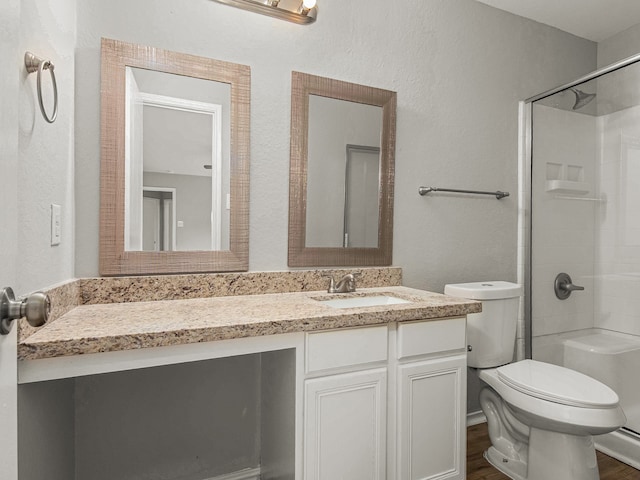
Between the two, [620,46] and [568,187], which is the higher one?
[620,46]

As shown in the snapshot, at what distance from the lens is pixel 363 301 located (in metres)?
1.77

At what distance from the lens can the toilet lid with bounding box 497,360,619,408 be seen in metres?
1.47

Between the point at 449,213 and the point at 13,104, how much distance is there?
6.54ft

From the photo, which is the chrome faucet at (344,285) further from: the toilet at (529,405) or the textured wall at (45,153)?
the textured wall at (45,153)

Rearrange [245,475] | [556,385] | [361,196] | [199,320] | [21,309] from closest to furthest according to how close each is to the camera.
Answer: [21,309] → [199,320] → [556,385] → [245,475] → [361,196]

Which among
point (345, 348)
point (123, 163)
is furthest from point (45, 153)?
point (345, 348)

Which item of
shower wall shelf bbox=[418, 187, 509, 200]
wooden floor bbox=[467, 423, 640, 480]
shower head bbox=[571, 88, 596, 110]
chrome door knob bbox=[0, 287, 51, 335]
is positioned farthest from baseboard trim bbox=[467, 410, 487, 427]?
chrome door knob bbox=[0, 287, 51, 335]

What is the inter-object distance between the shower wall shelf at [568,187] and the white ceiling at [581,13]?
1.04 meters

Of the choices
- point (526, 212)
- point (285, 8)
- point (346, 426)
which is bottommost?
point (346, 426)

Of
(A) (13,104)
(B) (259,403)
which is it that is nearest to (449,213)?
(B) (259,403)

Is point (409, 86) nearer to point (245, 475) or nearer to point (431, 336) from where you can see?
point (431, 336)

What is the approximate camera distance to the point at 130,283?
1.49 meters

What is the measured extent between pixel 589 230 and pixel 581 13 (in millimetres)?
1335

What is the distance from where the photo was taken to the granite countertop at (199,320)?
1.00 metres
